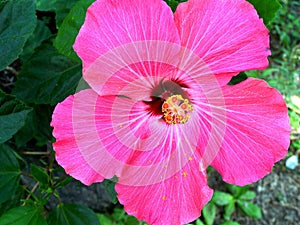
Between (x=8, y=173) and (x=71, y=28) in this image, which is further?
(x=8, y=173)

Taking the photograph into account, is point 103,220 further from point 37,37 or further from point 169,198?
point 169,198

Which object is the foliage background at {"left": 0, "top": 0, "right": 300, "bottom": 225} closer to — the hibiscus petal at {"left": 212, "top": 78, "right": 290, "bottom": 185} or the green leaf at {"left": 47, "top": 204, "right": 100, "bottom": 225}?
the green leaf at {"left": 47, "top": 204, "right": 100, "bottom": 225}

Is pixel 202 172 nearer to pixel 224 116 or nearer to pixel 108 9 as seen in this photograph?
pixel 224 116

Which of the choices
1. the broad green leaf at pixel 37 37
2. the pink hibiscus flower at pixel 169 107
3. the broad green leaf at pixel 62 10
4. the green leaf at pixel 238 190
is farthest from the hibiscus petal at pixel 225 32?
the green leaf at pixel 238 190

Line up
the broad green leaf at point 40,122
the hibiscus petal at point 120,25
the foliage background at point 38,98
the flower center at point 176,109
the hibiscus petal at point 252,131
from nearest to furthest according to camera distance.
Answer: the hibiscus petal at point 120,25
the hibiscus petal at point 252,131
the flower center at point 176,109
the foliage background at point 38,98
the broad green leaf at point 40,122

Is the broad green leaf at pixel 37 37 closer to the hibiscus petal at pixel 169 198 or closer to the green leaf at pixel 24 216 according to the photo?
the green leaf at pixel 24 216

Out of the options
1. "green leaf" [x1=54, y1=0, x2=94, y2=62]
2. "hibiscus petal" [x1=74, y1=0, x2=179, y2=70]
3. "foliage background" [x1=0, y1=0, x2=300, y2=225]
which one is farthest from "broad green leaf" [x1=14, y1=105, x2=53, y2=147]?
"hibiscus petal" [x1=74, y1=0, x2=179, y2=70]

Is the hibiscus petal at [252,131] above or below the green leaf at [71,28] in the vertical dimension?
below

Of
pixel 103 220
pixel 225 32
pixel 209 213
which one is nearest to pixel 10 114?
pixel 225 32
